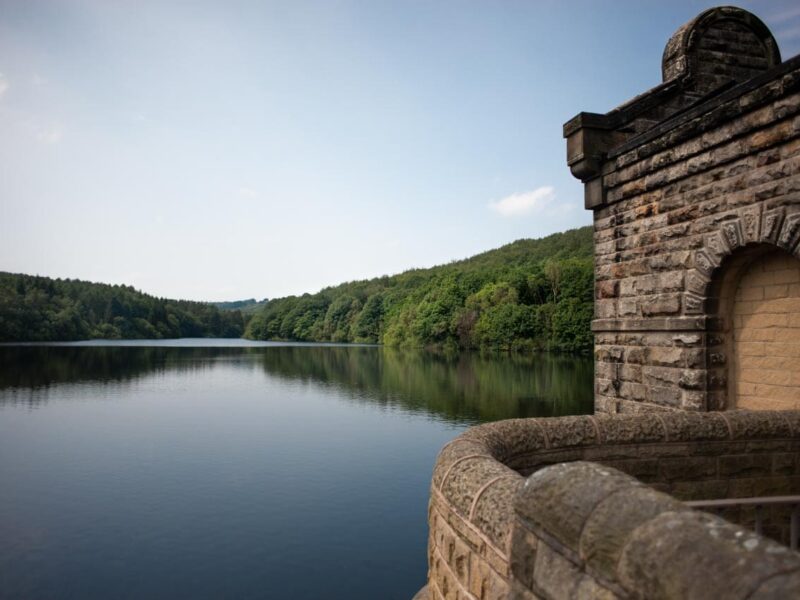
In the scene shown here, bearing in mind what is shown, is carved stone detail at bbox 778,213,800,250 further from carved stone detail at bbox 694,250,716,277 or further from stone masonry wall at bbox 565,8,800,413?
carved stone detail at bbox 694,250,716,277

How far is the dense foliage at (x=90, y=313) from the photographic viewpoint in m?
94.1

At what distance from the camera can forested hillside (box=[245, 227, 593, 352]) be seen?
69438mm

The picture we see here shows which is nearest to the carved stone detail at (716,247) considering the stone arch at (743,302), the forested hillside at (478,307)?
the stone arch at (743,302)

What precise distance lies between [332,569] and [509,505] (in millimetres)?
10541

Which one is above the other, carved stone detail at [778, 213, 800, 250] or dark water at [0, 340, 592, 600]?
carved stone detail at [778, 213, 800, 250]

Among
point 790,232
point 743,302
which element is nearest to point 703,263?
point 743,302

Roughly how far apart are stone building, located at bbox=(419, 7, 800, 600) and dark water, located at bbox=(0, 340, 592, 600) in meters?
7.18

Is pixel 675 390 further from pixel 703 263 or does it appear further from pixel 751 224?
pixel 751 224

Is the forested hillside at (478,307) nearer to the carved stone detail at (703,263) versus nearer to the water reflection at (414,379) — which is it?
the water reflection at (414,379)

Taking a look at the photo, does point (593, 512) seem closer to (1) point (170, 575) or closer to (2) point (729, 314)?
(2) point (729, 314)

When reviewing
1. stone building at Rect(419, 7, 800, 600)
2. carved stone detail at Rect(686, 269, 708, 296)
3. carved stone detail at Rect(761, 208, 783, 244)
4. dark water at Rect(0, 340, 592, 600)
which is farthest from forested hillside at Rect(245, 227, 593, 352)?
carved stone detail at Rect(761, 208, 783, 244)

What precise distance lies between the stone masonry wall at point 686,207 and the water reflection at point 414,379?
17.3 meters

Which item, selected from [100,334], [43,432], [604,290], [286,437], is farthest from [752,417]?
[100,334]

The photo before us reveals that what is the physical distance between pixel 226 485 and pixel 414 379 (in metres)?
25.9
